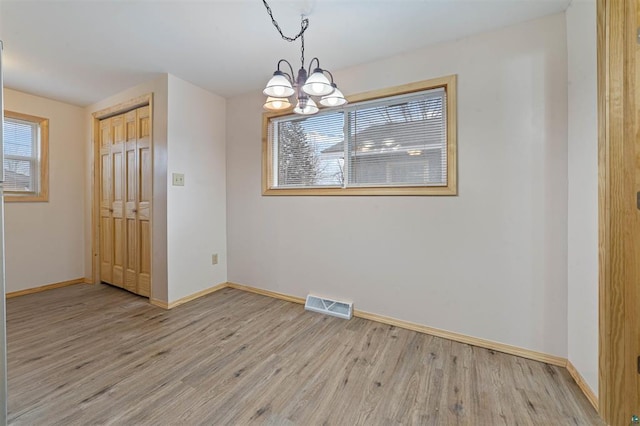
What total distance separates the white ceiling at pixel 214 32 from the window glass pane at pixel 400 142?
46 centimetres

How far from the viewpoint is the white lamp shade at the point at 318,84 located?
1471 millimetres

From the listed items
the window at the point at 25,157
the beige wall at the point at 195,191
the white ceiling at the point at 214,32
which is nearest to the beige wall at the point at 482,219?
the white ceiling at the point at 214,32

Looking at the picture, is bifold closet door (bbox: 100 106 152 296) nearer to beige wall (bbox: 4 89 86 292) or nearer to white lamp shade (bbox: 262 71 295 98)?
beige wall (bbox: 4 89 86 292)

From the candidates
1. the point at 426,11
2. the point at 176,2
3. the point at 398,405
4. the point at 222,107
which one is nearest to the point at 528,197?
the point at 426,11

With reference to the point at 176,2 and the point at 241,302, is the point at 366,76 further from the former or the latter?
the point at 241,302

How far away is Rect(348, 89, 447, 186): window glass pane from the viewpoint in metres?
2.23

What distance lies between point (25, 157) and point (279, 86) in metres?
3.66

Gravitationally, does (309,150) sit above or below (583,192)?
above

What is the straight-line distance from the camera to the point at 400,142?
93.0 inches

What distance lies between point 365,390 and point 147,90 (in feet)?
11.2

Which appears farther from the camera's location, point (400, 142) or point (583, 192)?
point (400, 142)

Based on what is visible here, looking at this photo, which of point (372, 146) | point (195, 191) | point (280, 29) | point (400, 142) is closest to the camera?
point (280, 29)

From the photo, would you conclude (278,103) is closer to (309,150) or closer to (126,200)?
(309,150)

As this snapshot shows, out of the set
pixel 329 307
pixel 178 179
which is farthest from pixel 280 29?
pixel 329 307
